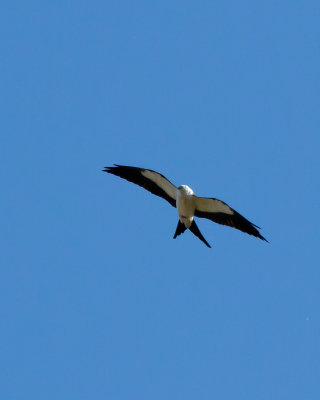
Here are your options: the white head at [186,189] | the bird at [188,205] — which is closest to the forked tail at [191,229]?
the bird at [188,205]

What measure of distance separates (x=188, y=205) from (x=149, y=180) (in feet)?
3.77

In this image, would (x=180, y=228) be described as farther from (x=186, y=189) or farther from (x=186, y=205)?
(x=186, y=189)

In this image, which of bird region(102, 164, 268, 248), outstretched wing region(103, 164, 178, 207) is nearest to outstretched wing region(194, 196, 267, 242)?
bird region(102, 164, 268, 248)

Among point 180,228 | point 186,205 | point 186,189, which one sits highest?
point 186,189

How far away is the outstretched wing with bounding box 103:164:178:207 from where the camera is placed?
20.6m

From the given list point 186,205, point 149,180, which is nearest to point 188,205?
point 186,205

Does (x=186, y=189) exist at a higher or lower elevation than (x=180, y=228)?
higher

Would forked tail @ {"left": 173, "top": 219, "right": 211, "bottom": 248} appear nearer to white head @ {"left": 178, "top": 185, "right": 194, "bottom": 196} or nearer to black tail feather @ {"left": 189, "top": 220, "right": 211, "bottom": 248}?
black tail feather @ {"left": 189, "top": 220, "right": 211, "bottom": 248}

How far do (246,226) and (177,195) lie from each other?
4.80 ft

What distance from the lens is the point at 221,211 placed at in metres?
20.0

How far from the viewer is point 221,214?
20062 millimetres

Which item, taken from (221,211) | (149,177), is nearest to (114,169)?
(149,177)

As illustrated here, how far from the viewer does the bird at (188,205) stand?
19781 millimetres

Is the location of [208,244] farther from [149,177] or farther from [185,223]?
[149,177]
